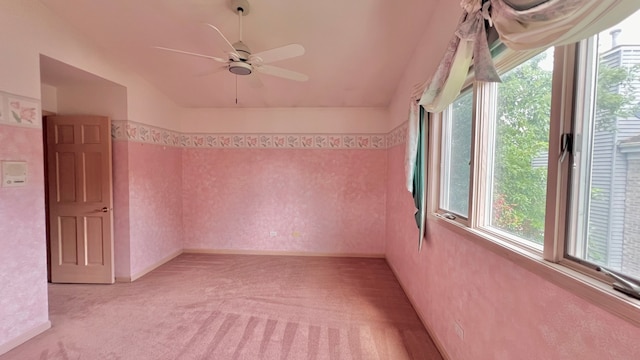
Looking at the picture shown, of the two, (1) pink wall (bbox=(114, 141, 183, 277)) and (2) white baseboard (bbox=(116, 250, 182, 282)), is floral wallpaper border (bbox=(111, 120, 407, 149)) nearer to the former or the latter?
(1) pink wall (bbox=(114, 141, 183, 277))

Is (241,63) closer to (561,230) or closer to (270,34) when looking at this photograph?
(270,34)

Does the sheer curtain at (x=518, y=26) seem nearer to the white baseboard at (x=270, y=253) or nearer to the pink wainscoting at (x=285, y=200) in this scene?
the pink wainscoting at (x=285, y=200)

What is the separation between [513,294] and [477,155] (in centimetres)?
84

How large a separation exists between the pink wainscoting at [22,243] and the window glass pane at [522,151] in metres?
3.53

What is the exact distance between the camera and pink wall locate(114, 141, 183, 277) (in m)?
3.07

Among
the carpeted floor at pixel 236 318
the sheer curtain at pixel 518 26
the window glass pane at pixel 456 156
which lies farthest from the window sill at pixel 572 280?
the carpeted floor at pixel 236 318

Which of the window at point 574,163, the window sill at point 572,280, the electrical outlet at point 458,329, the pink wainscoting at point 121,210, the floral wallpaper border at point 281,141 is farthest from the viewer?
the floral wallpaper border at point 281,141

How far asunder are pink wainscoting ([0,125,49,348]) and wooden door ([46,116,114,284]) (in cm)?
82

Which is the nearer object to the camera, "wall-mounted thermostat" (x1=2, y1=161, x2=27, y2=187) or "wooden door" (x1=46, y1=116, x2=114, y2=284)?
"wall-mounted thermostat" (x1=2, y1=161, x2=27, y2=187)

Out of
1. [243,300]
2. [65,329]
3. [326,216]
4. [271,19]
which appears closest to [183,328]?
[243,300]

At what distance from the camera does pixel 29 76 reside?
2.02 m

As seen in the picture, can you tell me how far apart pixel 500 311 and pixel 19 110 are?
3603 mm

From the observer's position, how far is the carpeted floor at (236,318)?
1.94 meters

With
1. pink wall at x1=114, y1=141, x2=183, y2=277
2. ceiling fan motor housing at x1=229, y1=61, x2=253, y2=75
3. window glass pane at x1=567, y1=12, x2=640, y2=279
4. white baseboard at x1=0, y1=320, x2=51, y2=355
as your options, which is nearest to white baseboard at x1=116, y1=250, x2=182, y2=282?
pink wall at x1=114, y1=141, x2=183, y2=277
